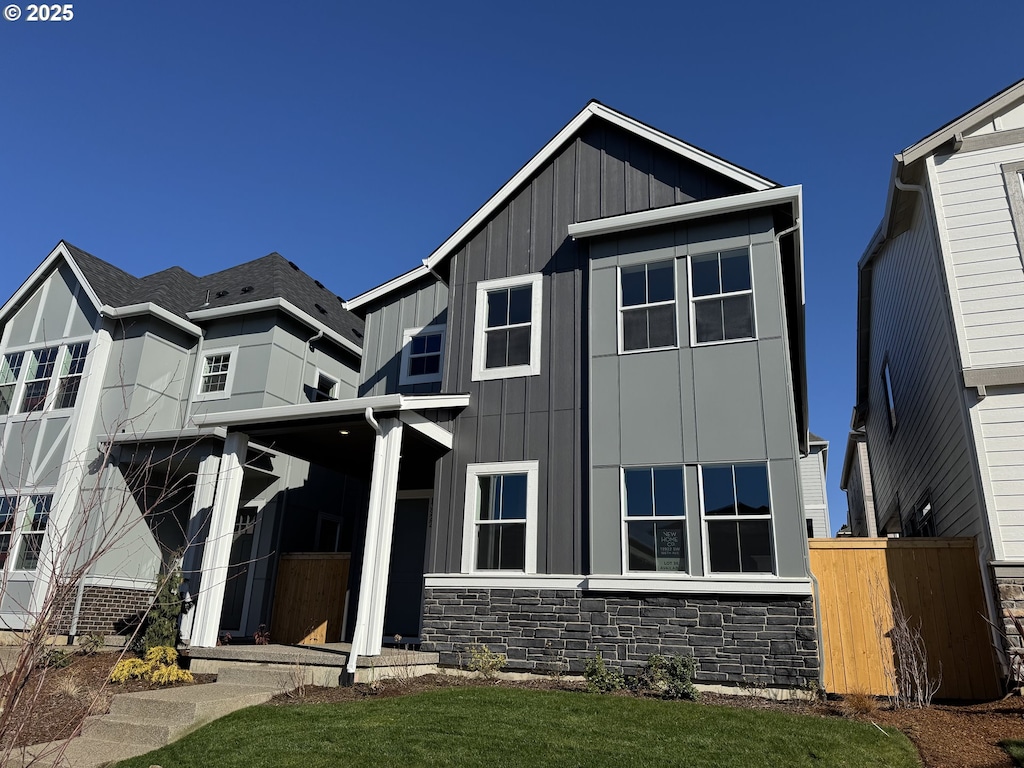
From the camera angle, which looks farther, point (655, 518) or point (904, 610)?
point (655, 518)

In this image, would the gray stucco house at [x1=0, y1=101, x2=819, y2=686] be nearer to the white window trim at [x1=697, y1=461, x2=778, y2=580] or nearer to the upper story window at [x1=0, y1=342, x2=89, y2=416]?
the white window trim at [x1=697, y1=461, x2=778, y2=580]

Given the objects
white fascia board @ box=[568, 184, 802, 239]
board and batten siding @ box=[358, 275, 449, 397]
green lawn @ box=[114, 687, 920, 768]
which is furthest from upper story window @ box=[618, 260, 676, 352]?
green lawn @ box=[114, 687, 920, 768]

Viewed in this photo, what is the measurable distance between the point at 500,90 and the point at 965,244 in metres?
8.75

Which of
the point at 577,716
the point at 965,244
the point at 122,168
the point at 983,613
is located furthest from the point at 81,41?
the point at 983,613

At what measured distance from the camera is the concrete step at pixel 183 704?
24.8ft

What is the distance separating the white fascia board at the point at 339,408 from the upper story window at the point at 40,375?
7273 millimetres

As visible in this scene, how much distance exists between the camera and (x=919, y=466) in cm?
1299

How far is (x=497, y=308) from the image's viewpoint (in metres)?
11.9

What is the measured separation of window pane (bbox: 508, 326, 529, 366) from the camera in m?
11.4

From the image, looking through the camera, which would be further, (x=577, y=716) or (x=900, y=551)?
(x=900, y=551)

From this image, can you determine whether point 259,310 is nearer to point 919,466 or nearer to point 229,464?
point 229,464

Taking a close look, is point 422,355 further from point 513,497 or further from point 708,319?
point 708,319

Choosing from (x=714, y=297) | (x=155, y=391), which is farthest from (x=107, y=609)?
(x=714, y=297)

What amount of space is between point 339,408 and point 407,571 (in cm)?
400
